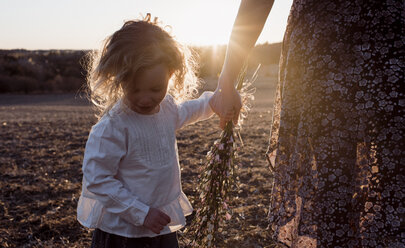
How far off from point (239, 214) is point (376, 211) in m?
2.60

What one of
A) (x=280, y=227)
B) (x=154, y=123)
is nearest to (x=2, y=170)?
(x=154, y=123)

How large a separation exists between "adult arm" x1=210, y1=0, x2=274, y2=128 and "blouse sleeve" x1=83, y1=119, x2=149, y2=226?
675 mm

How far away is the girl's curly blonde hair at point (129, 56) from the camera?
1827mm

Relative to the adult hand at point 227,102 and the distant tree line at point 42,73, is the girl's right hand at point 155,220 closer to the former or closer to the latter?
the adult hand at point 227,102

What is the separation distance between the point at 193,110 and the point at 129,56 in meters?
0.68

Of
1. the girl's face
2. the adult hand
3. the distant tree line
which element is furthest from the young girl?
the distant tree line

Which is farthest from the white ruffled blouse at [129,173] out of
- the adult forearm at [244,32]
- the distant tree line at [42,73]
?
the distant tree line at [42,73]

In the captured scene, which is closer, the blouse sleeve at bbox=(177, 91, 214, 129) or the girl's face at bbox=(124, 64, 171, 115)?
the girl's face at bbox=(124, 64, 171, 115)

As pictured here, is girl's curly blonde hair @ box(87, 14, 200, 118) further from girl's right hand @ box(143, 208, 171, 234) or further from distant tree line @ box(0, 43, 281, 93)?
distant tree line @ box(0, 43, 281, 93)

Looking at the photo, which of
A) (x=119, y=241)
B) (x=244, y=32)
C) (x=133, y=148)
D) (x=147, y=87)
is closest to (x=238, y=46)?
(x=244, y=32)

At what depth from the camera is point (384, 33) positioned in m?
1.41

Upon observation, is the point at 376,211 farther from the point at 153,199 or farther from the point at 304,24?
the point at 153,199

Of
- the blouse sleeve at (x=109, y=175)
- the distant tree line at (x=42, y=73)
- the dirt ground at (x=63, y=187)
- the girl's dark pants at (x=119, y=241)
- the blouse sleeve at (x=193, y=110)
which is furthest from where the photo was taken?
the distant tree line at (x=42, y=73)

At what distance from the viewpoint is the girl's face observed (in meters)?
1.83
